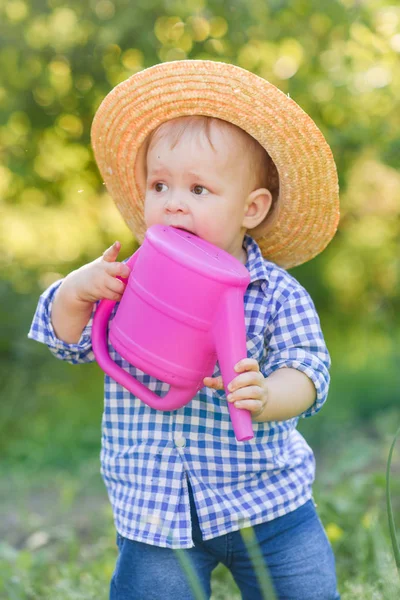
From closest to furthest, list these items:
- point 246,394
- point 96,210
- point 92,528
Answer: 1. point 246,394
2. point 92,528
3. point 96,210

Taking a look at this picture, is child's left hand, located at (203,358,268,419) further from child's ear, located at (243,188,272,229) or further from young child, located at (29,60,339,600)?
child's ear, located at (243,188,272,229)

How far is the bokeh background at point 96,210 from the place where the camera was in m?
2.73

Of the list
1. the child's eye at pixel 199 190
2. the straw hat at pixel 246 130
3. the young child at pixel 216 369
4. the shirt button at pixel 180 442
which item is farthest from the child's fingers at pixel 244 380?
the straw hat at pixel 246 130

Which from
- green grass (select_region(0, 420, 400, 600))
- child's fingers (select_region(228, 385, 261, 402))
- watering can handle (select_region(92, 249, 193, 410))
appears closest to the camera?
child's fingers (select_region(228, 385, 261, 402))

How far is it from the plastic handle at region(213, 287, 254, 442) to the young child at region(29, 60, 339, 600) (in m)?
0.16

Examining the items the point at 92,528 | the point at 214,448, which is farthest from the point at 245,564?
the point at 92,528

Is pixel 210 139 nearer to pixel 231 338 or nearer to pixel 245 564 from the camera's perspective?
pixel 231 338

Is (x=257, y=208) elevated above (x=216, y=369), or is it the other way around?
(x=257, y=208)

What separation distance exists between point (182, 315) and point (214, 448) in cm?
39

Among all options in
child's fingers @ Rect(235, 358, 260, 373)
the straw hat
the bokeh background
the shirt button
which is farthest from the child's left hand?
the bokeh background

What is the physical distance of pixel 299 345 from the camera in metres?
1.72

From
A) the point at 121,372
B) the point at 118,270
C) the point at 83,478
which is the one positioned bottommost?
the point at 83,478

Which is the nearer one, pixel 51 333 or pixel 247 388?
pixel 247 388

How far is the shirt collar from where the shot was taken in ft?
5.92
